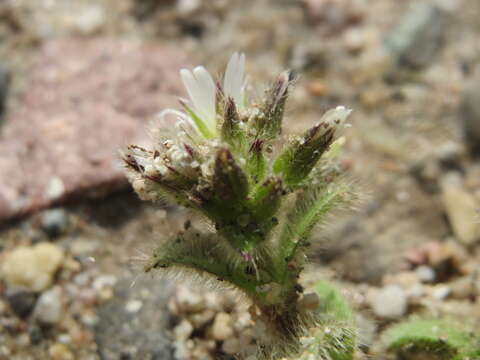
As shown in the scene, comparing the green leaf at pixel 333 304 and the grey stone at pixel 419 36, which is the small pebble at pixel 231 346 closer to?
the green leaf at pixel 333 304

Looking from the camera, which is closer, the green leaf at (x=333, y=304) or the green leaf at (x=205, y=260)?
the green leaf at (x=205, y=260)

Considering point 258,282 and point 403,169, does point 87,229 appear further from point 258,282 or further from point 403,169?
point 403,169

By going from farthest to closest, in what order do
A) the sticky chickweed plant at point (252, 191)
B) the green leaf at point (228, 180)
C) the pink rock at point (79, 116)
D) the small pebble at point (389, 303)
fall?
the pink rock at point (79, 116) < the small pebble at point (389, 303) < the sticky chickweed plant at point (252, 191) < the green leaf at point (228, 180)

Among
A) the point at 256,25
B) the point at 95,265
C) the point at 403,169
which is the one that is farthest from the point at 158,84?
the point at 403,169

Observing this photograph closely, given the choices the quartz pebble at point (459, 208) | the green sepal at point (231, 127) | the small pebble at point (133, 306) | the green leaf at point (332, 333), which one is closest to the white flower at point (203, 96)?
the green sepal at point (231, 127)

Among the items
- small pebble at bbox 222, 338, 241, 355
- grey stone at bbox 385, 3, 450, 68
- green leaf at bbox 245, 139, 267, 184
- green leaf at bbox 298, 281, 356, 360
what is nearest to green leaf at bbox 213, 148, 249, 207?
green leaf at bbox 245, 139, 267, 184

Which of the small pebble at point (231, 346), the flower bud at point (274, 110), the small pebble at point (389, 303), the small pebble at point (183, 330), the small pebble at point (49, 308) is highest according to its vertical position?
the flower bud at point (274, 110)
